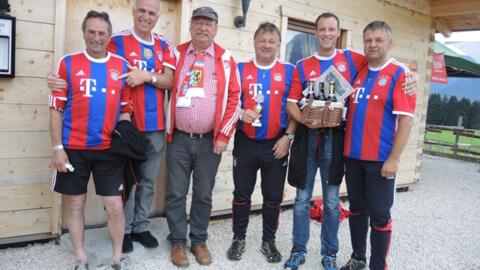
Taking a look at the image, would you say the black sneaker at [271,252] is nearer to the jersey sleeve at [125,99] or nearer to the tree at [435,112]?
the jersey sleeve at [125,99]

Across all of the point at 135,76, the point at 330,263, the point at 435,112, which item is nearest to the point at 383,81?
the point at 330,263

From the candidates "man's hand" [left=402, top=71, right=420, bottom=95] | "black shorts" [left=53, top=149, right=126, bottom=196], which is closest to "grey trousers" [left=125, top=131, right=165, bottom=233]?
"black shorts" [left=53, top=149, right=126, bottom=196]

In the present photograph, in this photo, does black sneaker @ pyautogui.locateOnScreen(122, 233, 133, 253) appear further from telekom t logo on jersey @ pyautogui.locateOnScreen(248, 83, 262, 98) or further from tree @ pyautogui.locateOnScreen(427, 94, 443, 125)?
tree @ pyautogui.locateOnScreen(427, 94, 443, 125)

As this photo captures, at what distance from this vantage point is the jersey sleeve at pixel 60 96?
8.64ft

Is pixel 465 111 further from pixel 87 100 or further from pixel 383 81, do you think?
pixel 87 100

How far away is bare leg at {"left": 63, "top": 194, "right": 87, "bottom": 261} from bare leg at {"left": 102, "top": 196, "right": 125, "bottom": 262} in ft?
0.56

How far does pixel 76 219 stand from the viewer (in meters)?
2.82

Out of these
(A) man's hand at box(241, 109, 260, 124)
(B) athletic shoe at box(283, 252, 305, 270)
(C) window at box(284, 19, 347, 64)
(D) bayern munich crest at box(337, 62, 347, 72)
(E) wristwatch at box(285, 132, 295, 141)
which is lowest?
(B) athletic shoe at box(283, 252, 305, 270)

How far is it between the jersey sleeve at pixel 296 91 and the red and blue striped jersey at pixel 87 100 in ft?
4.36

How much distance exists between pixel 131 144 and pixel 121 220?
59cm

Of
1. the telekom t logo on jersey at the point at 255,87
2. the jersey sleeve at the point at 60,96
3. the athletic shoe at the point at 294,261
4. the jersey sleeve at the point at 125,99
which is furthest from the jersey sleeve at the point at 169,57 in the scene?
the athletic shoe at the point at 294,261

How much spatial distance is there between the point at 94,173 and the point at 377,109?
2.10 metres

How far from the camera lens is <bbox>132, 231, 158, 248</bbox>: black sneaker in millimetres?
3451

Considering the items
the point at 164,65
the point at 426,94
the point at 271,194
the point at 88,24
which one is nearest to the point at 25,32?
the point at 88,24
